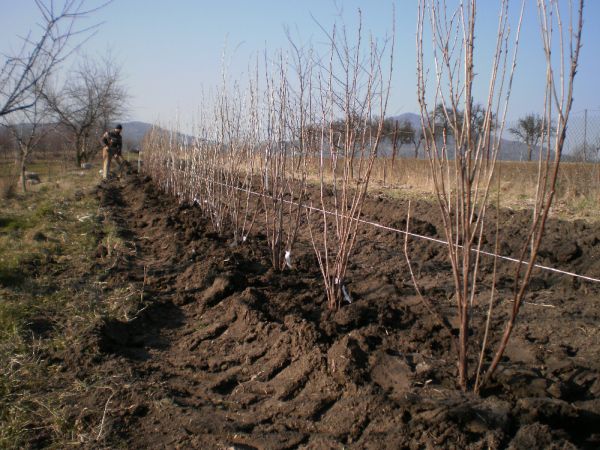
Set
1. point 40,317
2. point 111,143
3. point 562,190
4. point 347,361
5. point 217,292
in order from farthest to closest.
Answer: point 111,143
point 562,190
point 217,292
point 40,317
point 347,361

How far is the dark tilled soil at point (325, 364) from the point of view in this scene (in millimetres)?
2230

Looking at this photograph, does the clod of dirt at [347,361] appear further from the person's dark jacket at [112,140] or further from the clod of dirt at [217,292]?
the person's dark jacket at [112,140]

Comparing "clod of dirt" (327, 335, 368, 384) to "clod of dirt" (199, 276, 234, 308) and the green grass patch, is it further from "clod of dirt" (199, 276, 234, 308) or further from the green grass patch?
"clod of dirt" (199, 276, 234, 308)

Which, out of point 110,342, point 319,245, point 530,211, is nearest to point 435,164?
point 110,342

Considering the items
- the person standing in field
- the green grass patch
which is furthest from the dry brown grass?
the person standing in field

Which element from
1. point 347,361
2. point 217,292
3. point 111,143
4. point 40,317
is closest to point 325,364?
point 347,361

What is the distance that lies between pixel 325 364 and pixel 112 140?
14.2 metres

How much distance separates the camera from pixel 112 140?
1544cm

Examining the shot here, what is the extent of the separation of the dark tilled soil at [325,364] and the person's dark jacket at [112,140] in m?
10.7

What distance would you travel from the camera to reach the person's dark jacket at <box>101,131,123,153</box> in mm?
15203

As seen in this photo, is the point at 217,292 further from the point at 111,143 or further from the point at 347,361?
the point at 111,143

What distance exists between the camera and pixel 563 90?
6.86 feet

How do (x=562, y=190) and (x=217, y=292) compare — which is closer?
(x=217, y=292)

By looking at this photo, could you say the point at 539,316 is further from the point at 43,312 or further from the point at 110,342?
the point at 43,312
